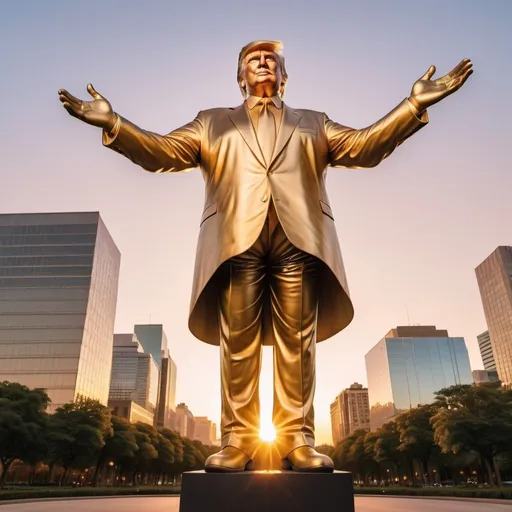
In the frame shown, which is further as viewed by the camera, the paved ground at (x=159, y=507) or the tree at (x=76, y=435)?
the tree at (x=76, y=435)

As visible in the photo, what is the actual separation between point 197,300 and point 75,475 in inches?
2538

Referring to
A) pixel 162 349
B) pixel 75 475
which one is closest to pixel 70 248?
pixel 75 475

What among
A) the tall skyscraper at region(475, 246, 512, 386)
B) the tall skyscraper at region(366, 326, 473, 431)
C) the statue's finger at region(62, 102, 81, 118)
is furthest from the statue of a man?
the tall skyscraper at region(366, 326, 473, 431)

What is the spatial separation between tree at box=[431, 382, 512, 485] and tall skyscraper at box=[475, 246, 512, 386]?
72680 millimetres

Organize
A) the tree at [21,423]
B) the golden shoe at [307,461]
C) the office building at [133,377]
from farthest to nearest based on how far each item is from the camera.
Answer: the office building at [133,377] → the tree at [21,423] → the golden shoe at [307,461]

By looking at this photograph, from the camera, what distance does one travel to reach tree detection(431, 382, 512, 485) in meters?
29.1

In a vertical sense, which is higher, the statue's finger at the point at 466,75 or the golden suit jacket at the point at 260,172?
the statue's finger at the point at 466,75

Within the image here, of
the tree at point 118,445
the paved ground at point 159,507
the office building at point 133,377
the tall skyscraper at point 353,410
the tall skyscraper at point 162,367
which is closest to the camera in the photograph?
the paved ground at point 159,507

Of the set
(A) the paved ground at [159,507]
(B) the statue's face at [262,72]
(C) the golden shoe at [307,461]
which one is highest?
(B) the statue's face at [262,72]

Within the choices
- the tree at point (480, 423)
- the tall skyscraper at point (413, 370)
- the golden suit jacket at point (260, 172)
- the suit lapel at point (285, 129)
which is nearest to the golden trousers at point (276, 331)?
the golden suit jacket at point (260, 172)

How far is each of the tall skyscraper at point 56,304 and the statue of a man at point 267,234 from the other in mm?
63994

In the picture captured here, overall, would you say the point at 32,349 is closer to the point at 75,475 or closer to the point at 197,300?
the point at 75,475

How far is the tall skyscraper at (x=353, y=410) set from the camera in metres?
147

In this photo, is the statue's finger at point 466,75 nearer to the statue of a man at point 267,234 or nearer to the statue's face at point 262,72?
the statue of a man at point 267,234
